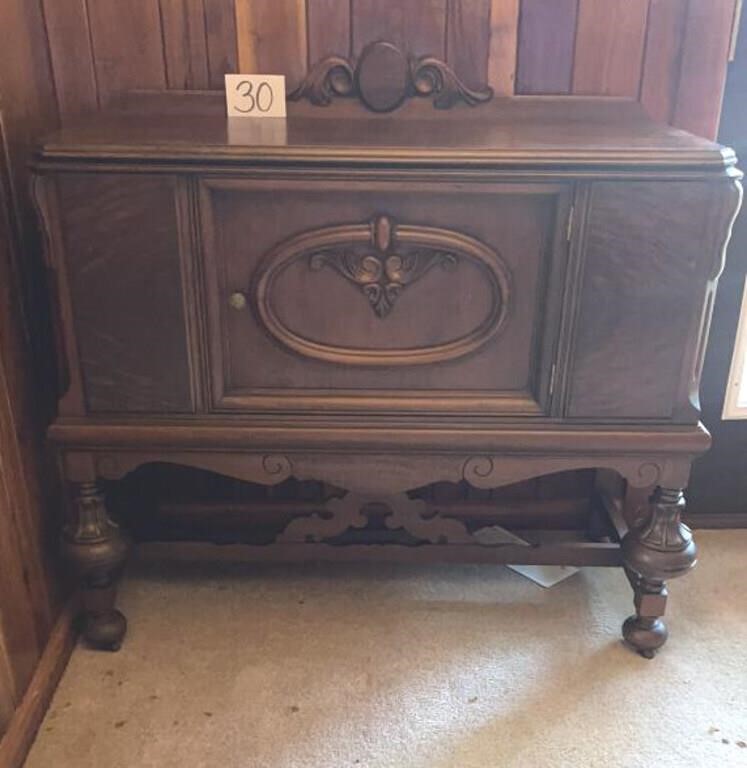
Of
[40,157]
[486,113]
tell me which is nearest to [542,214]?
[486,113]

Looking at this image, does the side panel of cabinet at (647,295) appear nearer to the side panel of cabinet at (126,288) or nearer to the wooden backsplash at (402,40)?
the wooden backsplash at (402,40)

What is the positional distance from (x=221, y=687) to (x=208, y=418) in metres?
0.46

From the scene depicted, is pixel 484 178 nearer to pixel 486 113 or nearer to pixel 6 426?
pixel 486 113

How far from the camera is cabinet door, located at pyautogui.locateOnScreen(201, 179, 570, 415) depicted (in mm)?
1156

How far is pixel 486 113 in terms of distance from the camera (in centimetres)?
145

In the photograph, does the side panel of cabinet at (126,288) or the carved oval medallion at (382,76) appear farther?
the carved oval medallion at (382,76)

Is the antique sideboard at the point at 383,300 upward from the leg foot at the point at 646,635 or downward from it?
upward

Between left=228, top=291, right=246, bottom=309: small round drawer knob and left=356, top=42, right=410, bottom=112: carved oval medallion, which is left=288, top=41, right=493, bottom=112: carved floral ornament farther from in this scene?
left=228, top=291, right=246, bottom=309: small round drawer knob

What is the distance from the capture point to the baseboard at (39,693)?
4.03ft

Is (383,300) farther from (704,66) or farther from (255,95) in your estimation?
(704,66)

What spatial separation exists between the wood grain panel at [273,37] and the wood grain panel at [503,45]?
312 mm

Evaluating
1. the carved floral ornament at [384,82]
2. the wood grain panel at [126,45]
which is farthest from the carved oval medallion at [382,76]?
the wood grain panel at [126,45]

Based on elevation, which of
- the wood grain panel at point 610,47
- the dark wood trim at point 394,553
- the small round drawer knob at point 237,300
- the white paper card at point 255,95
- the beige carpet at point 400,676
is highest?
the wood grain panel at point 610,47

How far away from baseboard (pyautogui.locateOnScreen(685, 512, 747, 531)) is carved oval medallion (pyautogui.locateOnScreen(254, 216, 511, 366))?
860 millimetres
